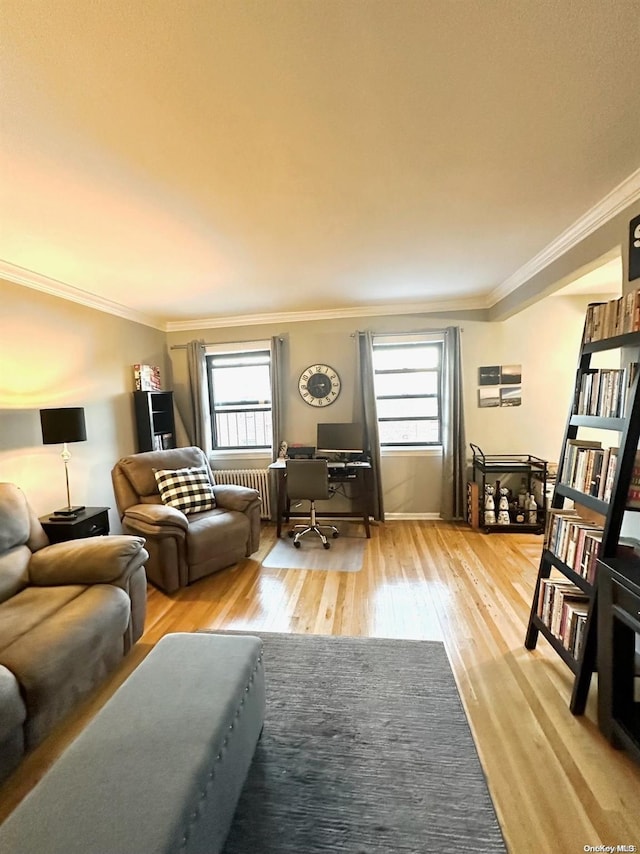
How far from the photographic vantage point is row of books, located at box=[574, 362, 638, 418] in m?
1.54

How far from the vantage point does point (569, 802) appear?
49.8 inches

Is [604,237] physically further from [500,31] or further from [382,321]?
[382,321]

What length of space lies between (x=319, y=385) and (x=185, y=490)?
193 cm

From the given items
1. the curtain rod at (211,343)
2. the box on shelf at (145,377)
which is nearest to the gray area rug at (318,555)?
the box on shelf at (145,377)

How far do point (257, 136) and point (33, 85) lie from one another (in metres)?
0.73

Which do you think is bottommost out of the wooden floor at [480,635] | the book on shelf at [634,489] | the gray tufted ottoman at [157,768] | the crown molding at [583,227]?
the wooden floor at [480,635]

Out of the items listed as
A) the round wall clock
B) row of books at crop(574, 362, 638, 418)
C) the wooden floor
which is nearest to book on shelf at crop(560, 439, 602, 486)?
row of books at crop(574, 362, 638, 418)

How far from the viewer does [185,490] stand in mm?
3264

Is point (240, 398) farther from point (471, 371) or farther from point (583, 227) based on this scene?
point (583, 227)

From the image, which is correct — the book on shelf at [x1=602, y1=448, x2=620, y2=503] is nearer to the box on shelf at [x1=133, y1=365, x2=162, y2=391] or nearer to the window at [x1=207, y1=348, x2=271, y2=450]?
the window at [x1=207, y1=348, x2=271, y2=450]

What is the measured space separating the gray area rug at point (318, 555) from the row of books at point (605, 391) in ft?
6.90

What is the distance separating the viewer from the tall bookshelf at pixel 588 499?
150 cm

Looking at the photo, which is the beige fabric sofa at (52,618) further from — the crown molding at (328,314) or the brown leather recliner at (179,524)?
the crown molding at (328,314)

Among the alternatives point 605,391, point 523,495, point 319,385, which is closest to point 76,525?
point 319,385
